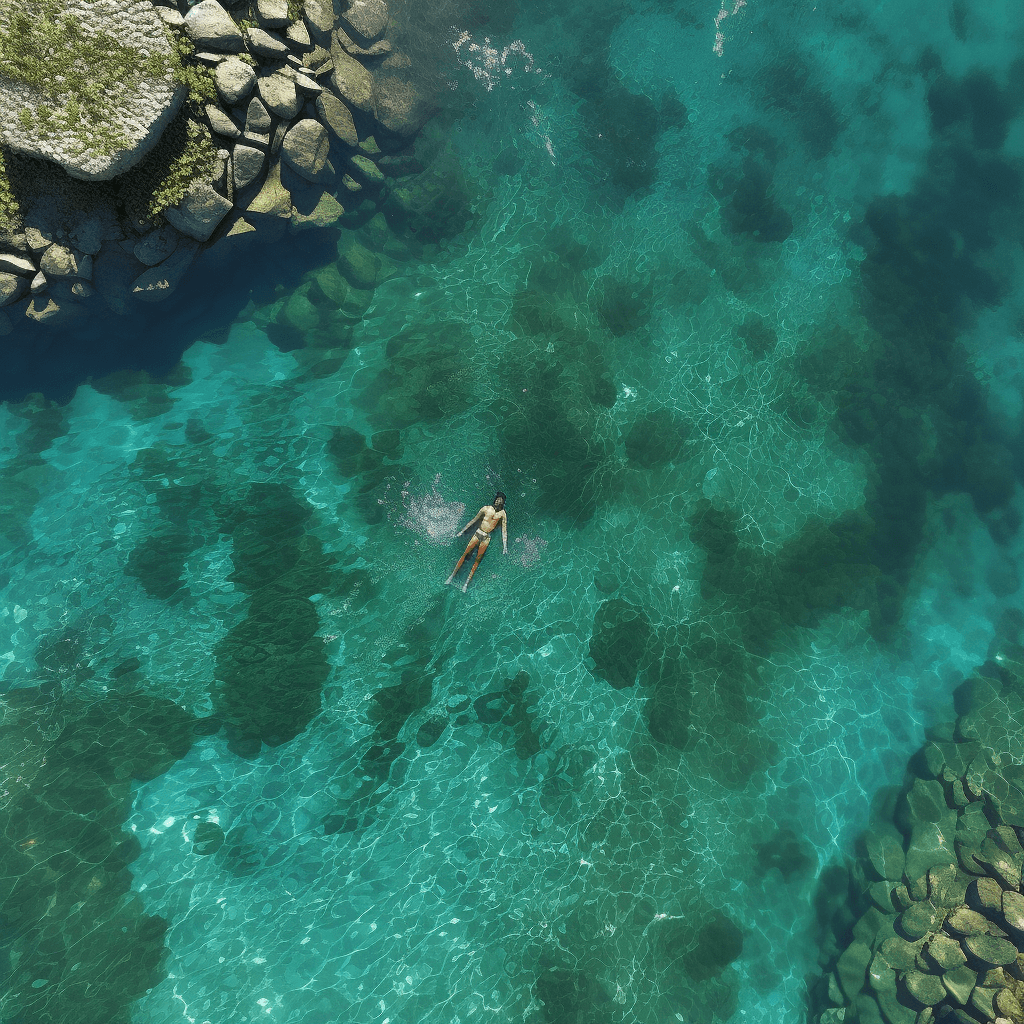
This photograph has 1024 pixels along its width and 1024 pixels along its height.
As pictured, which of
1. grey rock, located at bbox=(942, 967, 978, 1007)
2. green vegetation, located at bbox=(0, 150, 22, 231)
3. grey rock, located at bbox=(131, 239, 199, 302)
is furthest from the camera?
grey rock, located at bbox=(131, 239, 199, 302)

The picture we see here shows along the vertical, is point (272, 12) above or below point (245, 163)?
above

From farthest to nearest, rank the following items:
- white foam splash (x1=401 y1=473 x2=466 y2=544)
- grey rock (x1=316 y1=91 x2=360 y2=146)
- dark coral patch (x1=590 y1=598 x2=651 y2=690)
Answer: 1. white foam splash (x1=401 y1=473 x2=466 y2=544)
2. dark coral patch (x1=590 y1=598 x2=651 y2=690)
3. grey rock (x1=316 y1=91 x2=360 y2=146)

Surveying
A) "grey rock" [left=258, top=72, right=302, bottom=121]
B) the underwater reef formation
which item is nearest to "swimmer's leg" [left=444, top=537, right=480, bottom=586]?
"grey rock" [left=258, top=72, right=302, bottom=121]

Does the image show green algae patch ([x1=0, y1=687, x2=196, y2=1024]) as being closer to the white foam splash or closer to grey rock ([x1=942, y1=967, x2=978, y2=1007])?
the white foam splash

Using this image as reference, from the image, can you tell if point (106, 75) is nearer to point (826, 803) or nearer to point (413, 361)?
point (413, 361)

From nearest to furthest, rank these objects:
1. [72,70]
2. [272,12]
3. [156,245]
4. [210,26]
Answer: [72,70]
[210,26]
[272,12]
[156,245]

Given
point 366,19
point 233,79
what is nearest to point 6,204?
point 233,79

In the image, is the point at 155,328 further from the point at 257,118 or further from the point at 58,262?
the point at 257,118
